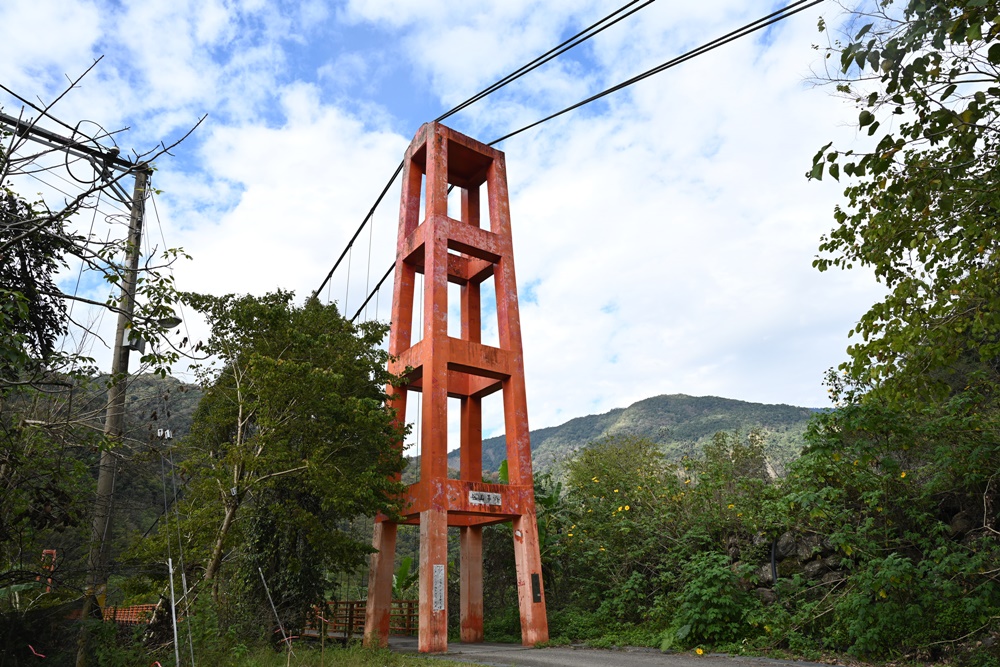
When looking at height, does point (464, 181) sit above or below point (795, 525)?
above

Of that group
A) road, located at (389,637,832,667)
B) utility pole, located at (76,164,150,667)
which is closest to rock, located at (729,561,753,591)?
road, located at (389,637,832,667)

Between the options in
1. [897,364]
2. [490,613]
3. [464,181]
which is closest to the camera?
[897,364]

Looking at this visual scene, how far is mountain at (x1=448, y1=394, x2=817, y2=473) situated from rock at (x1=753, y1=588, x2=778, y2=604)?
223ft

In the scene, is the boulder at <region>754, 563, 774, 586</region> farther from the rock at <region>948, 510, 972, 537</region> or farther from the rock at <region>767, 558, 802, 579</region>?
the rock at <region>948, 510, 972, 537</region>

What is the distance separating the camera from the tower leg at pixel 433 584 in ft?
52.5

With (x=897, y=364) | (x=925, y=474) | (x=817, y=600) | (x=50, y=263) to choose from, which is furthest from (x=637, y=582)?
(x=50, y=263)

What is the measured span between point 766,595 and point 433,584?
7928 millimetres

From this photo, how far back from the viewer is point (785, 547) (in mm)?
14023

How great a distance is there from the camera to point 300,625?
16828mm

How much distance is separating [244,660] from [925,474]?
1221 cm

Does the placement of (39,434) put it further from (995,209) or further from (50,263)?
(995,209)

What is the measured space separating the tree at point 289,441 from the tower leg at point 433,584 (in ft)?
4.24

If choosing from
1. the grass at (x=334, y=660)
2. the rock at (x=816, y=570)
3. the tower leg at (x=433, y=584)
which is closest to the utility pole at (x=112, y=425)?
the grass at (x=334, y=660)

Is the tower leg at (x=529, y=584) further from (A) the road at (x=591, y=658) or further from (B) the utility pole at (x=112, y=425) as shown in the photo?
(B) the utility pole at (x=112, y=425)
